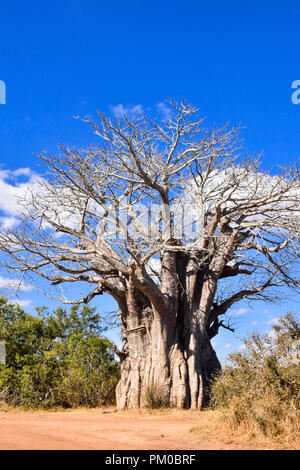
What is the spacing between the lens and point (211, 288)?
12.1m

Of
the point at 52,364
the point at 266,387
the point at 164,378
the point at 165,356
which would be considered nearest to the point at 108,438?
the point at 266,387

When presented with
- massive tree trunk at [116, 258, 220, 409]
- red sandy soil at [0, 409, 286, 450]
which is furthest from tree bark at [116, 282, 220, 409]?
red sandy soil at [0, 409, 286, 450]

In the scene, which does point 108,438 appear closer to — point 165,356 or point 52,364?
point 165,356

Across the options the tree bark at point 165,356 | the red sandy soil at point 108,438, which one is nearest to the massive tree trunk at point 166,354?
the tree bark at point 165,356

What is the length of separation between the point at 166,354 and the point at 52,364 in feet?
10.3

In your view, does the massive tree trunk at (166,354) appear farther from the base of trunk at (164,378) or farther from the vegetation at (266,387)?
the vegetation at (266,387)

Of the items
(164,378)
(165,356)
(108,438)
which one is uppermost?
(165,356)

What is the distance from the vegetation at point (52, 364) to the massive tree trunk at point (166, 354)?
0.87 meters

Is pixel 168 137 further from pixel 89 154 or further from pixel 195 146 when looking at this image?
pixel 89 154

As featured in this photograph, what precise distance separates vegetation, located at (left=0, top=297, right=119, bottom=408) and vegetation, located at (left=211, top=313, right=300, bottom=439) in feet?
18.1

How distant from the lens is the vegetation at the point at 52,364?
11.5 meters

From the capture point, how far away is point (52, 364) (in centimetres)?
1205

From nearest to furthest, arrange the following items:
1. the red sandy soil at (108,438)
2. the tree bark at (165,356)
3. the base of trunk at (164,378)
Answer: the red sandy soil at (108,438)
the base of trunk at (164,378)
the tree bark at (165,356)

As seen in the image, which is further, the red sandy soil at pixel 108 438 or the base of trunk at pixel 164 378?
the base of trunk at pixel 164 378
